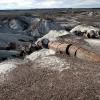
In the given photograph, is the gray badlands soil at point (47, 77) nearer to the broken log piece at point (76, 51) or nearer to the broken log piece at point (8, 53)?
the broken log piece at point (8, 53)

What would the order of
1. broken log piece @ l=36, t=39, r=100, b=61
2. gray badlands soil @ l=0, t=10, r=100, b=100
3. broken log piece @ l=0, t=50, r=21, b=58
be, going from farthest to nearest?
broken log piece @ l=0, t=50, r=21, b=58
broken log piece @ l=36, t=39, r=100, b=61
gray badlands soil @ l=0, t=10, r=100, b=100

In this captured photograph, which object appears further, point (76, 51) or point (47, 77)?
point (76, 51)

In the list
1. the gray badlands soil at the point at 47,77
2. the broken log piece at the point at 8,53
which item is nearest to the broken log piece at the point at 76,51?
the gray badlands soil at the point at 47,77

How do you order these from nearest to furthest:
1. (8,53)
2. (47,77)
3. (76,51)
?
(47,77) < (76,51) < (8,53)

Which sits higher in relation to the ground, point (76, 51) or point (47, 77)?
point (76, 51)

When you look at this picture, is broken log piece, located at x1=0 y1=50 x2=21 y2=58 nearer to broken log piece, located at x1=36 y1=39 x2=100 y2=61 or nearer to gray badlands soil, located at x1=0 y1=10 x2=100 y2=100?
gray badlands soil, located at x1=0 y1=10 x2=100 y2=100

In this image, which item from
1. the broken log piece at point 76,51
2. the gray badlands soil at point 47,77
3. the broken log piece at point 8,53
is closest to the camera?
the gray badlands soil at point 47,77

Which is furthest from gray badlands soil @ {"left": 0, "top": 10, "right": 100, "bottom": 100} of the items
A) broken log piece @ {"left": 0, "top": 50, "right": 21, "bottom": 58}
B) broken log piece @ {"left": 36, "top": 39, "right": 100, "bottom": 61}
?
broken log piece @ {"left": 36, "top": 39, "right": 100, "bottom": 61}

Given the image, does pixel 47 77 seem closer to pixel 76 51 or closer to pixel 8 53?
pixel 76 51

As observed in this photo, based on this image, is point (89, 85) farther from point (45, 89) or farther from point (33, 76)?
point (33, 76)

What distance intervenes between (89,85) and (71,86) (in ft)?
3.82

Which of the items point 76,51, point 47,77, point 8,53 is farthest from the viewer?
point 8,53

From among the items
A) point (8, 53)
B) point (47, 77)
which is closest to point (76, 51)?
point (47, 77)

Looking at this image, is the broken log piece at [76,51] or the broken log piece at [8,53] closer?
the broken log piece at [76,51]
